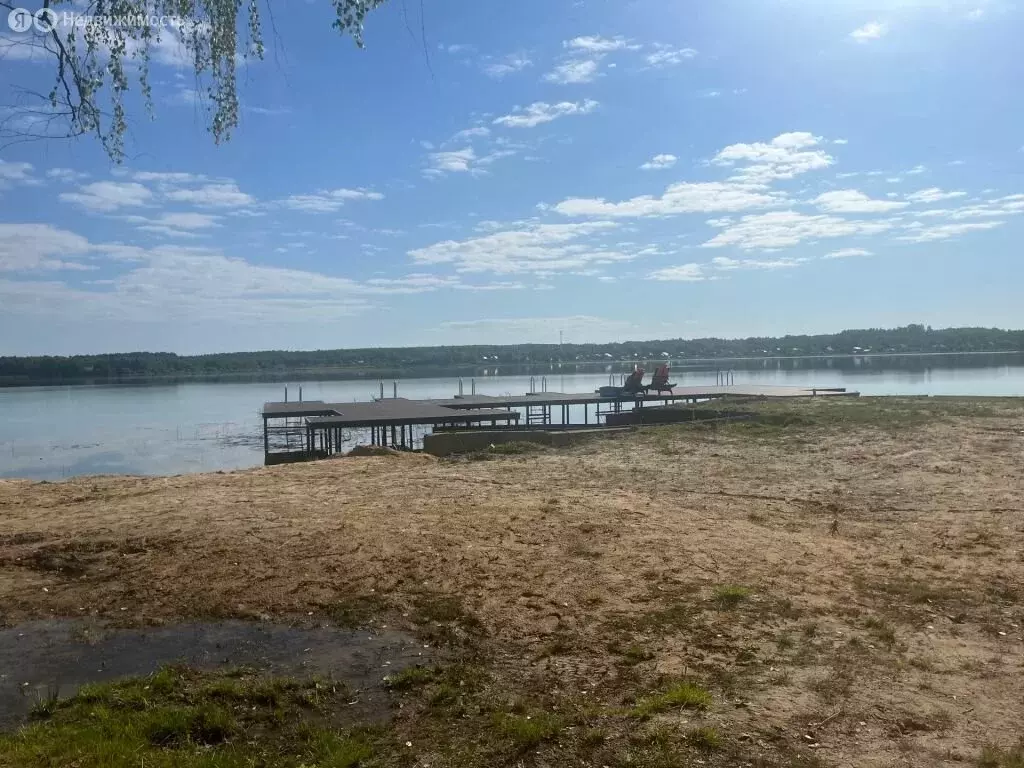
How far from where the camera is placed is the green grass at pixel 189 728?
3695 mm

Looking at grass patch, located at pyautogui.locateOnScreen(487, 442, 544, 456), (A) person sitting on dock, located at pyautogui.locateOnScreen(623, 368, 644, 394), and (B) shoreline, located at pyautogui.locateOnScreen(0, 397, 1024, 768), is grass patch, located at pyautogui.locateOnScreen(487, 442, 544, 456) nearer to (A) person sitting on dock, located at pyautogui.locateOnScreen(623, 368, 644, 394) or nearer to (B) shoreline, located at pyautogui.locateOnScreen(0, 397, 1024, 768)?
(B) shoreline, located at pyautogui.locateOnScreen(0, 397, 1024, 768)

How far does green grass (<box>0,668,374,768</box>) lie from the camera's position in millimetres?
3695

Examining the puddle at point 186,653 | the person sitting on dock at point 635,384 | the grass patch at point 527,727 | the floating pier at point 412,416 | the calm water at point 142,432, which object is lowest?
the calm water at point 142,432

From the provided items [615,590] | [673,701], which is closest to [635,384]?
[615,590]

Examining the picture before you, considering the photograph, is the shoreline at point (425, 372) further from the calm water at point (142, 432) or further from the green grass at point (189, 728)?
the green grass at point (189, 728)

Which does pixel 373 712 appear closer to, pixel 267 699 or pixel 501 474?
pixel 267 699

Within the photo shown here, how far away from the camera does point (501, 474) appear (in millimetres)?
12477

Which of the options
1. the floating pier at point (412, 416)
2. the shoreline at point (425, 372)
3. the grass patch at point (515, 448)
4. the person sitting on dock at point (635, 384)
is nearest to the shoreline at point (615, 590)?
the grass patch at point (515, 448)

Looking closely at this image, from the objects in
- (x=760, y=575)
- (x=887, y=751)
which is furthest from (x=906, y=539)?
(x=887, y=751)

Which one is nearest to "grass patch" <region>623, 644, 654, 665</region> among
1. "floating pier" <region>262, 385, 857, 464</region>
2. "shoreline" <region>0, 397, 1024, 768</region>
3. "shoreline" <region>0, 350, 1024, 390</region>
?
"shoreline" <region>0, 397, 1024, 768</region>

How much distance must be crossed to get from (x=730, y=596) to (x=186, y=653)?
3.61 metres

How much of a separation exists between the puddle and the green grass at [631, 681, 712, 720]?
129 centimetres

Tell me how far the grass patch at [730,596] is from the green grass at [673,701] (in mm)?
1552

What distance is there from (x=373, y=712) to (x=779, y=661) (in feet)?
7.53
